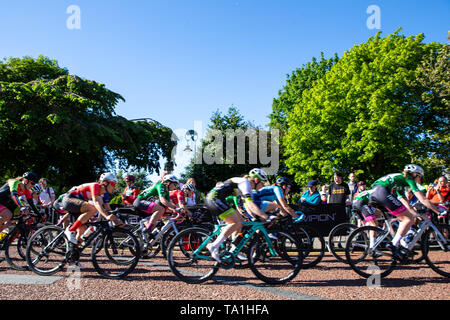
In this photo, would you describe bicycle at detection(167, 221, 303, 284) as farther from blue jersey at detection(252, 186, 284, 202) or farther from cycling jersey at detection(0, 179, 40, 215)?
cycling jersey at detection(0, 179, 40, 215)

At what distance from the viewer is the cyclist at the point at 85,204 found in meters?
5.73

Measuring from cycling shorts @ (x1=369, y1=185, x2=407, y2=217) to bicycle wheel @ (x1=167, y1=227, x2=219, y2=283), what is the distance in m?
3.13

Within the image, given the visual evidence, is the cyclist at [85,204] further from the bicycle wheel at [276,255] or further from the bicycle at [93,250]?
the bicycle wheel at [276,255]

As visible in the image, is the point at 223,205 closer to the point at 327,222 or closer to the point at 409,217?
the point at 409,217

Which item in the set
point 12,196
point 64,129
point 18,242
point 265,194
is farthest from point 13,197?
point 64,129

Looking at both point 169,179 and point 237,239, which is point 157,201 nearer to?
point 169,179

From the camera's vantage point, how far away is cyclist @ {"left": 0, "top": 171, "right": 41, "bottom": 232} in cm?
660

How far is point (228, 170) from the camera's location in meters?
35.8

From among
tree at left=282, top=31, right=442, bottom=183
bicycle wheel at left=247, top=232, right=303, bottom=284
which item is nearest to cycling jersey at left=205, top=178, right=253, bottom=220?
bicycle wheel at left=247, top=232, right=303, bottom=284

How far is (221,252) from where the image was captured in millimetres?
5406

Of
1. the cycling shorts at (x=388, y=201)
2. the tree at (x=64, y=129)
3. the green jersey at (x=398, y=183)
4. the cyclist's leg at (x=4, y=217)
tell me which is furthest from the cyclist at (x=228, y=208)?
the tree at (x=64, y=129)

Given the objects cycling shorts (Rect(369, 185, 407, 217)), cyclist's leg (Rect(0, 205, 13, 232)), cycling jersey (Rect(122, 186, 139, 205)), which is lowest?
cyclist's leg (Rect(0, 205, 13, 232))
